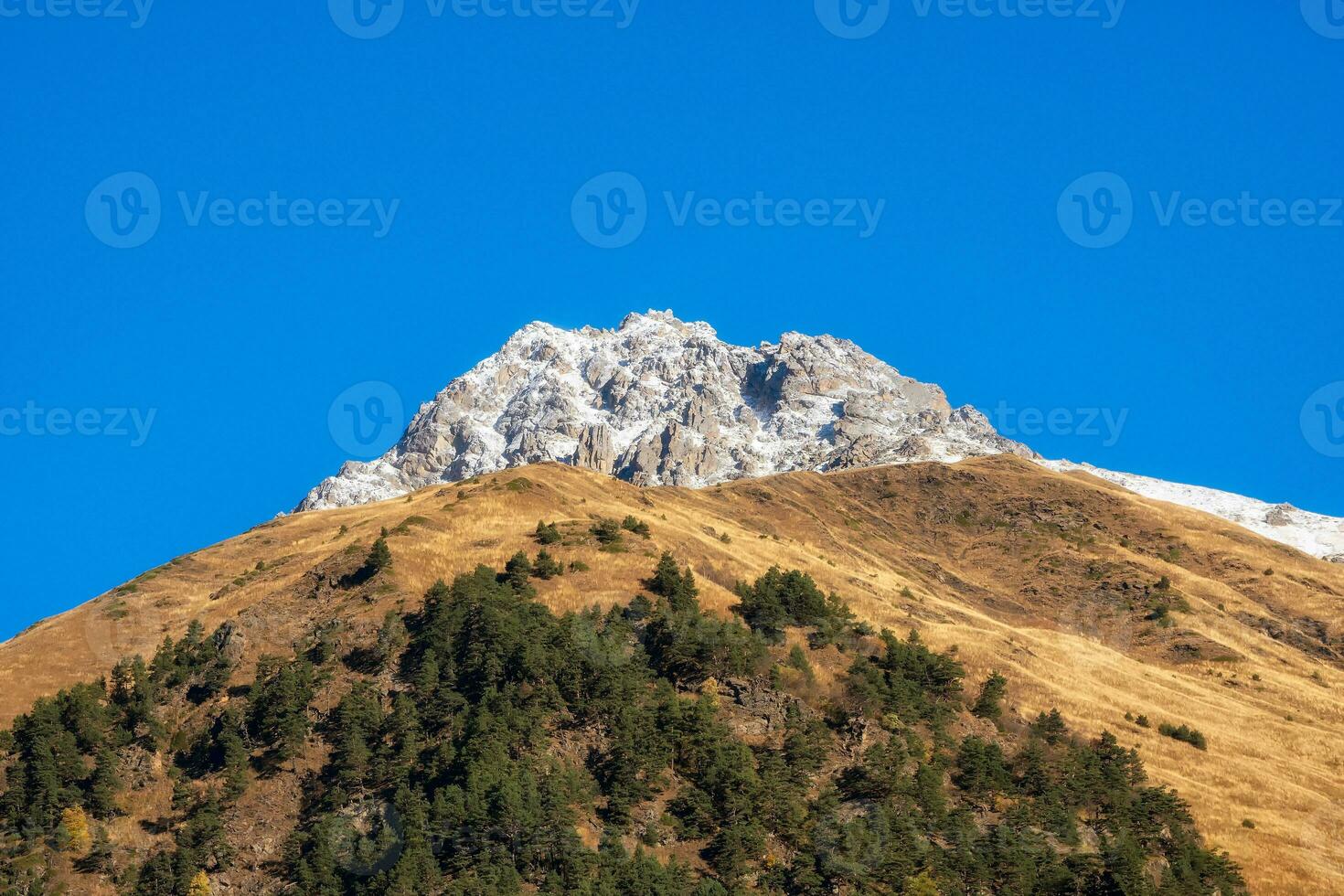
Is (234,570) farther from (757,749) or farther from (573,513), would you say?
(757,749)

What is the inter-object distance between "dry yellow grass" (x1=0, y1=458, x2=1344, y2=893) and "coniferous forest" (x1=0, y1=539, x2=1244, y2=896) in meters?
4.27

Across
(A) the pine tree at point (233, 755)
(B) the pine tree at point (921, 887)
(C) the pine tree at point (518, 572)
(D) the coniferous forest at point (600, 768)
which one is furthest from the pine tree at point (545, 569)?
(B) the pine tree at point (921, 887)

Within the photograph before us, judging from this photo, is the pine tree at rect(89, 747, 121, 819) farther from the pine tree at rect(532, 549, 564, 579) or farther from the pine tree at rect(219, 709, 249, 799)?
the pine tree at rect(532, 549, 564, 579)

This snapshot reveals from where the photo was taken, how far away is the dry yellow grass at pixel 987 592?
266ft

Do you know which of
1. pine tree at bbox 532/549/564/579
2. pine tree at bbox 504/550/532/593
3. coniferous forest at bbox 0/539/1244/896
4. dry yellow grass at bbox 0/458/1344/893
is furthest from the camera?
pine tree at bbox 532/549/564/579

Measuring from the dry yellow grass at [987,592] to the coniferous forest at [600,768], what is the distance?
427 cm

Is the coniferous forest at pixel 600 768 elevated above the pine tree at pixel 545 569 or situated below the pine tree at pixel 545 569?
below

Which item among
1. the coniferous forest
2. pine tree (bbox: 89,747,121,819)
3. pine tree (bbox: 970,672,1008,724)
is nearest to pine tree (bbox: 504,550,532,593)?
the coniferous forest

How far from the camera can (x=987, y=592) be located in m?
132

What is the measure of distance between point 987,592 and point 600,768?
73.3 meters

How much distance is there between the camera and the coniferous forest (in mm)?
63719

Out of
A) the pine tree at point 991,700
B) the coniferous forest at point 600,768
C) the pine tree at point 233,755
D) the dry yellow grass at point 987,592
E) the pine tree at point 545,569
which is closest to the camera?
the coniferous forest at point 600,768

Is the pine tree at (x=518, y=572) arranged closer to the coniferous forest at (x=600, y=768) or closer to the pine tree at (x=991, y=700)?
the coniferous forest at (x=600, y=768)

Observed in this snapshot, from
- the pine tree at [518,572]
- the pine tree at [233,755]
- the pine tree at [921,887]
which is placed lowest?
the pine tree at [233,755]
